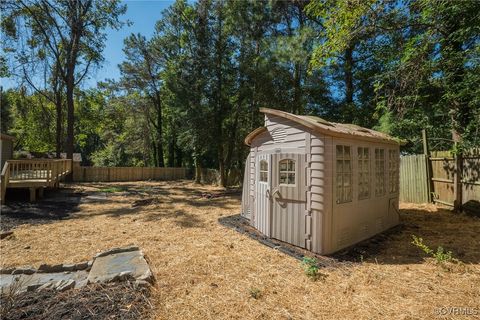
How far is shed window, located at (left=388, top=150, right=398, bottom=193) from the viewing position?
5998 mm

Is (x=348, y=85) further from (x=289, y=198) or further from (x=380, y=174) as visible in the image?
(x=289, y=198)

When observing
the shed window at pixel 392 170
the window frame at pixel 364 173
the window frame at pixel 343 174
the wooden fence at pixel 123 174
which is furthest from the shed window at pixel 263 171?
the wooden fence at pixel 123 174

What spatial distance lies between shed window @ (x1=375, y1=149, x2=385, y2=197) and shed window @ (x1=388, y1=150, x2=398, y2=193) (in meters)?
0.39

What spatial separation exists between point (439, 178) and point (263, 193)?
619cm

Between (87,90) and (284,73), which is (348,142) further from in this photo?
(87,90)

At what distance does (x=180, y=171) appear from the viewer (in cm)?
2350

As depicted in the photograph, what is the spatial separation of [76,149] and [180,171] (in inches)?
954

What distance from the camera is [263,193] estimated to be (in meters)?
5.43

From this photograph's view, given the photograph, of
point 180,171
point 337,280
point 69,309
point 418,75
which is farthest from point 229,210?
point 180,171

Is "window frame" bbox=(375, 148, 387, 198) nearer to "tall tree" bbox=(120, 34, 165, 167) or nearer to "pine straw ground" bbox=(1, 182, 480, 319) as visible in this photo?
"pine straw ground" bbox=(1, 182, 480, 319)

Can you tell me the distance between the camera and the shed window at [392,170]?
5998 mm

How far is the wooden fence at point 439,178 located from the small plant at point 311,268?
5.79 m

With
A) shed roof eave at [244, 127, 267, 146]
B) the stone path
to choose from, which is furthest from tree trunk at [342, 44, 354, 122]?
the stone path

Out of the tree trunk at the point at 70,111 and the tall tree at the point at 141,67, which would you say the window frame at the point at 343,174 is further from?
the tall tree at the point at 141,67
